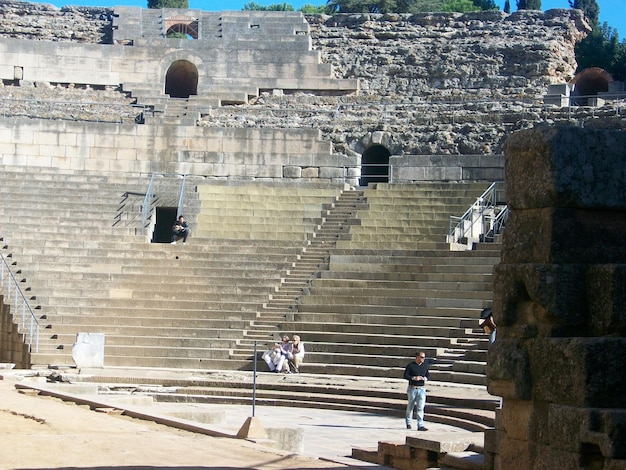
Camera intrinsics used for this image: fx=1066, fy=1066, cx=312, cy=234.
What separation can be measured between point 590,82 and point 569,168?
1150 inches

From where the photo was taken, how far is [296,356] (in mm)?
17781

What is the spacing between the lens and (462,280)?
19.7m

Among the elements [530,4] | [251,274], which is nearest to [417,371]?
[251,274]

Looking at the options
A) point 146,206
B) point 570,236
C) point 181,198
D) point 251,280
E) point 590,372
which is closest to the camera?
point 590,372

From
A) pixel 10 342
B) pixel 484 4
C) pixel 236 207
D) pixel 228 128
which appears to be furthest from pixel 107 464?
pixel 484 4

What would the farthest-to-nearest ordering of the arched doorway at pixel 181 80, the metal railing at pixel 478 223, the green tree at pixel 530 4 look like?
the green tree at pixel 530 4
the arched doorway at pixel 181 80
the metal railing at pixel 478 223

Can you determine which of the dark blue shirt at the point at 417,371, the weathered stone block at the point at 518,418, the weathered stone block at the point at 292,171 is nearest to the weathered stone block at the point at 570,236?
the weathered stone block at the point at 518,418

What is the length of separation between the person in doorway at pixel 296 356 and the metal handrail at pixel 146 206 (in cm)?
Result: 690

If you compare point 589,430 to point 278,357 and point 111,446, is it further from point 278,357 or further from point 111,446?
point 278,357

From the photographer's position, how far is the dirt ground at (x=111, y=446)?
8625 millimetres

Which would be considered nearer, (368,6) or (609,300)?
(609,300)

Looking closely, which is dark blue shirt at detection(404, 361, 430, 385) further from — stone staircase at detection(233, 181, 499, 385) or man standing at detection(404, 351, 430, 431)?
stone staircase at detection(233, 181, 499, 385)

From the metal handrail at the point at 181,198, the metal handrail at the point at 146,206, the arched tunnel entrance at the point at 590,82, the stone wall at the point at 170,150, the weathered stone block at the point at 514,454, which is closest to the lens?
the weathered stone block at the point at 514,454

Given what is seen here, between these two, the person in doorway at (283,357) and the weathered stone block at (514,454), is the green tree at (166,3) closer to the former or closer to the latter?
the person in doorway at (283,357)
